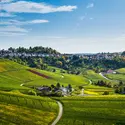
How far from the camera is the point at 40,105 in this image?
10450 centimetres

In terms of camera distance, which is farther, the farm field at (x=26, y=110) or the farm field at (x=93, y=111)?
the farm field at (x=93, y=111)

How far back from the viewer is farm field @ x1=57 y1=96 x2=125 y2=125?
9144cm

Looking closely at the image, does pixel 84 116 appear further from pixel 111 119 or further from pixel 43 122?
pixel 43 122

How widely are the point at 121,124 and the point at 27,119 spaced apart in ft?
93.0

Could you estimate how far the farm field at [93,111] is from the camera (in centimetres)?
9144

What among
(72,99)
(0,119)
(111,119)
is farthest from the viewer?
(72,99)

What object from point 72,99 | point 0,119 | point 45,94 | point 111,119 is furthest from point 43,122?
point 45,94

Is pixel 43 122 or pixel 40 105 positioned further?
pixel 40 105

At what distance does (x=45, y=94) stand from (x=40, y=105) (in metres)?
30.4

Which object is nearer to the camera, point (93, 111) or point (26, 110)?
point (26, 110)

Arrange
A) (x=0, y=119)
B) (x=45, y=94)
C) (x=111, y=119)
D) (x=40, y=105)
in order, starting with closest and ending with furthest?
(x=0, y=119) → (x=111, y=119) → (x=40, y=105) → (x=45, y=94)

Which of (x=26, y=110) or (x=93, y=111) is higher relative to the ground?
(x=26, y=110)

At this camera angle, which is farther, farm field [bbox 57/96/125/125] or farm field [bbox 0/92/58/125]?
farm field [bbox 57/96/125/125]

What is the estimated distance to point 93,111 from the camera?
334 ft
